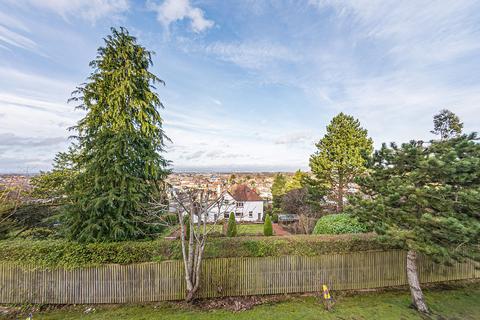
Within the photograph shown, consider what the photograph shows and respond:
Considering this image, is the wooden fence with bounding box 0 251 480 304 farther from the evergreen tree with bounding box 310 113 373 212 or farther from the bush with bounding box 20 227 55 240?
the evergreen tree with bounding box 310 113 373 212

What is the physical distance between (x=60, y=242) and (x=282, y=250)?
7574mm

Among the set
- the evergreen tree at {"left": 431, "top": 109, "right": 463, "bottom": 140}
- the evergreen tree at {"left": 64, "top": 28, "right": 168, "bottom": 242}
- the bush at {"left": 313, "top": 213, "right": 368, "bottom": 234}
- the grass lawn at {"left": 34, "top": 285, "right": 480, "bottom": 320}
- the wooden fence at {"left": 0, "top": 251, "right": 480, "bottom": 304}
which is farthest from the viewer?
the evergreen tree at {"left": 431, "top": 109, "right": 463, "bottom": 140}

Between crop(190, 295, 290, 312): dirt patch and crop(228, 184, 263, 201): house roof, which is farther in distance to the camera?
crop(228, 184, 263, 201): house roof

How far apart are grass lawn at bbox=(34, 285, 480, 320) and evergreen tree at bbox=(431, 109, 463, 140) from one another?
9299mm

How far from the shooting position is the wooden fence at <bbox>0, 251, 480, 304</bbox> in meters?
6.29

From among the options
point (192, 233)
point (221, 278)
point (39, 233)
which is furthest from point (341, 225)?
point (39, 233)

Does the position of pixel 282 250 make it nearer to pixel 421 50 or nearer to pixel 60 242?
pixel 60 242

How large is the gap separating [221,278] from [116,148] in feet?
19.1

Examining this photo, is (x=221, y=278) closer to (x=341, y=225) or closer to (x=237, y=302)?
(x=237, y=302)

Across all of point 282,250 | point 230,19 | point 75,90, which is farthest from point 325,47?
point 75,90

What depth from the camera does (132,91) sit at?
7605 millimetres

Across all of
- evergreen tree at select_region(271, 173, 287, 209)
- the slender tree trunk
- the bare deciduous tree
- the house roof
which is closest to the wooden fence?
the bare deciduous tree

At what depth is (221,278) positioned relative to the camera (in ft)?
22.5

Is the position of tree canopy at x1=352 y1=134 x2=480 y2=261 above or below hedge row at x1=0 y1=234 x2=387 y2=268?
above
